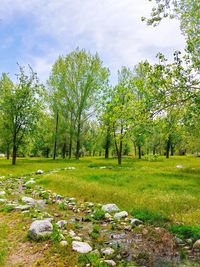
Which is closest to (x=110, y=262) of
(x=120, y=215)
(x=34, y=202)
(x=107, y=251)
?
(x=107, y=251)

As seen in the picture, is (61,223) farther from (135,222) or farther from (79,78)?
(79,78)

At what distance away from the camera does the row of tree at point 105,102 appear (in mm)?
9172

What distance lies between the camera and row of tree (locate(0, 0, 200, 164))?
917 centimetres

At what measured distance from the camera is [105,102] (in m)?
20.4

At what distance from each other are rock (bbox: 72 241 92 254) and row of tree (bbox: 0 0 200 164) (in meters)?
4.15

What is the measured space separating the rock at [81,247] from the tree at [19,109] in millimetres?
35433

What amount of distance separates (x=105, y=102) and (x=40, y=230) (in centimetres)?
1365

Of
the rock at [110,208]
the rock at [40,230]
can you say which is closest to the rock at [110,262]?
the rock at [40,230]

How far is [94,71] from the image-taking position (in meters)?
47.3

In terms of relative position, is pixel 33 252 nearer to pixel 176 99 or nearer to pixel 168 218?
pixel 168 218

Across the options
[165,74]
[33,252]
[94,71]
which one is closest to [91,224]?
[33,252]

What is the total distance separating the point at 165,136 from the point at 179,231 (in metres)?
3.70

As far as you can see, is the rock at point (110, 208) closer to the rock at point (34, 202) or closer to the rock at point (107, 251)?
the rock at point (34, 202)

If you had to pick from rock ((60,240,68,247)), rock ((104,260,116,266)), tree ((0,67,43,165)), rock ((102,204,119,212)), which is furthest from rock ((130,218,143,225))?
tree ((0,67,43,165))
